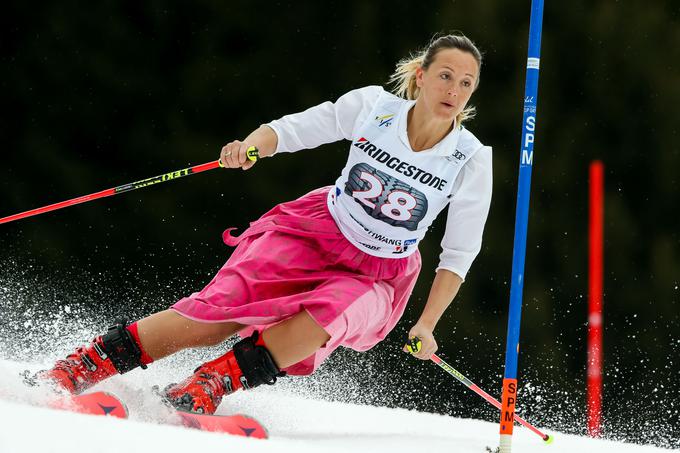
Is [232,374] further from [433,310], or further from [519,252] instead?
[519,252]

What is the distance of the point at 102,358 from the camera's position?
1.97 meters

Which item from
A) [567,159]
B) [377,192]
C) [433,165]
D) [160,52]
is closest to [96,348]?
[377,192]

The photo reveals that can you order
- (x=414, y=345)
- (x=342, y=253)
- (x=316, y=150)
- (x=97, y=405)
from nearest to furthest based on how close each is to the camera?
(x=97, y=405) → (x=414, y=345) → (x=342, y=253) → (x=316, y=150)

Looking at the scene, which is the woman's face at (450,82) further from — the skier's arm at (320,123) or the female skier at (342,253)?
the skier's arm at (320,123)

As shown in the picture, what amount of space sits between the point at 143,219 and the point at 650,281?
6.32 feet

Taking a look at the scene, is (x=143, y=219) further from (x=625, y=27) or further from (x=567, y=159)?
(x=625, y=27)

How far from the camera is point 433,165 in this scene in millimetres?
2051

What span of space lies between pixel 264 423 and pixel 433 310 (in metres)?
0.48

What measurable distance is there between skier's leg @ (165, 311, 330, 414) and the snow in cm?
12

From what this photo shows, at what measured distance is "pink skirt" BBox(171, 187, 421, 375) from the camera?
6.54 ft

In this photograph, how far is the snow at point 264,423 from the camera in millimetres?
1335

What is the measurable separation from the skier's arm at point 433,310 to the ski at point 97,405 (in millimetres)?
600

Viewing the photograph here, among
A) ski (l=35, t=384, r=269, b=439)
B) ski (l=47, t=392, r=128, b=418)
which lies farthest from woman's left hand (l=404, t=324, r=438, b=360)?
ski (l=47, t=392, r=128, b=418)

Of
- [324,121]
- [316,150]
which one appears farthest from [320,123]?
[316,150]
